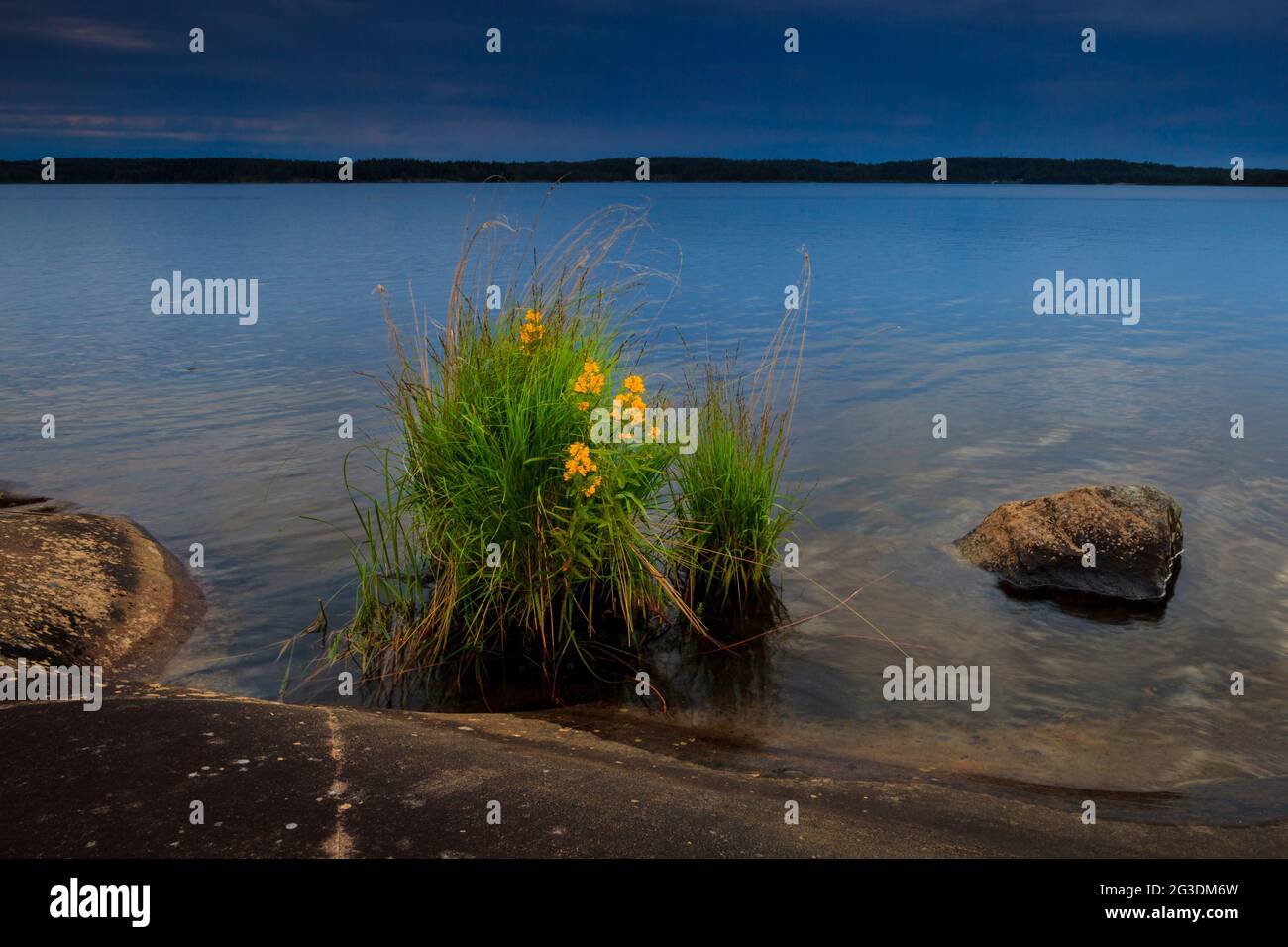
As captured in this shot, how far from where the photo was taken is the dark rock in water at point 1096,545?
33.2 feet

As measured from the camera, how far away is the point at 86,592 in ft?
29.9

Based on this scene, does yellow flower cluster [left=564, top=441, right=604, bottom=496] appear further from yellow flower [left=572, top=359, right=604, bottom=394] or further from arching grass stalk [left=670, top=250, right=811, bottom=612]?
arching grass stalk [left=670, top=250, right=811, bottom=612]

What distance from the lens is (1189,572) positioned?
1065 cm

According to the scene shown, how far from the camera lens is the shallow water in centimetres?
774

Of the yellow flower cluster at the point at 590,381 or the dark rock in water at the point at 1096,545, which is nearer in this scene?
the yellow flower cluster at the point at 590,381

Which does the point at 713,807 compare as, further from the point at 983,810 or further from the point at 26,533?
the point at 26,533

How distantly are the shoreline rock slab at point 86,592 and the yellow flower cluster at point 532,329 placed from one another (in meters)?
4.08

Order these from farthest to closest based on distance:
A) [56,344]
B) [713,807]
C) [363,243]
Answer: [363,243] → [56,344] → [713,807]

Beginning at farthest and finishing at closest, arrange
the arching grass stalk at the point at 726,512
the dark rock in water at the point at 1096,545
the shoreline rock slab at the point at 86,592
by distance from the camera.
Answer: the dark rock in water at the point at 1096,545, the arching grass stalk at the point at 726,512, the shoreline rock slab at the point at 86,592

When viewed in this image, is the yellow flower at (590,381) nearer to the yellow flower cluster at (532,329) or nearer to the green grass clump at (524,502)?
the green grass clump at (524,502)

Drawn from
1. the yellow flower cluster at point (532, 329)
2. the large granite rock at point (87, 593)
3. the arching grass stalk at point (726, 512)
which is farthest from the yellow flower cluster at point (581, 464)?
the large granite rock at point (87, 593)

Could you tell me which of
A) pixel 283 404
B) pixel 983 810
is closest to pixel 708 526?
pixel 983 810
